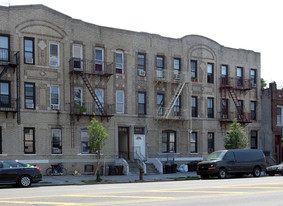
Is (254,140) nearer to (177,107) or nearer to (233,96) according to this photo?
(233,96)

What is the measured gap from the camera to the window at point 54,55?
28641mm

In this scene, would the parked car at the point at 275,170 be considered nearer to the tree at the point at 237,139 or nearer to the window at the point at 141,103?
the tree at the point at 237,139

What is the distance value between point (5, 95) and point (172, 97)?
529 inches

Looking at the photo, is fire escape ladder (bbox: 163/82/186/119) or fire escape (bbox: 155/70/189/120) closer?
fire escape (bbox: 155/70/189/120)

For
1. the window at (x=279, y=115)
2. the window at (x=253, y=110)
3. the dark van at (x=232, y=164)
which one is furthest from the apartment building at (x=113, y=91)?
the dark van at (x=232, y=164)

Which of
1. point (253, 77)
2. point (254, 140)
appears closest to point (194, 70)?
point (253, 77)

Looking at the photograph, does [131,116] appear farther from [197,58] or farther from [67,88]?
[197,58]

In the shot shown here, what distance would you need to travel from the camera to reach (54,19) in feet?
94.6

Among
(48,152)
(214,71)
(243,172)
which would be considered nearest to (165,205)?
(243,172)

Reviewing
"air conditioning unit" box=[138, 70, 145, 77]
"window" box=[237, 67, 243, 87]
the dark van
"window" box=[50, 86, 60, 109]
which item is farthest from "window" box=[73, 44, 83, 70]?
"window" box=[237, 67, 243, 87]

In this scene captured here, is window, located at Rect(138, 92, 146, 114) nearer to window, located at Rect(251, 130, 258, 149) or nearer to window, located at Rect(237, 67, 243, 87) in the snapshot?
window, located at Rect(237, 67, 243, 87)

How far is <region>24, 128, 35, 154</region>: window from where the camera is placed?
27.4m

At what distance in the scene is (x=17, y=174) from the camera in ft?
65.0

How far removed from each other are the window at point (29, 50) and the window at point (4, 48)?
1.25m
